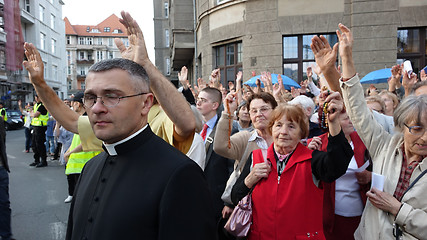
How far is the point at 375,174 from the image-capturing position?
7.22 ft

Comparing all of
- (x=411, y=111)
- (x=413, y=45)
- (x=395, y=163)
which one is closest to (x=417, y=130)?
(x=411, y=111)

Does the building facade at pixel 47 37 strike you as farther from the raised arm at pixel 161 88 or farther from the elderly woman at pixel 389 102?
the raised arm at pixel 161 88

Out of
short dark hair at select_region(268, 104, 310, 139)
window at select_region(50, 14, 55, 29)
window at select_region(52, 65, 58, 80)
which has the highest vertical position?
window at select_region(50, 14, 55, 29)

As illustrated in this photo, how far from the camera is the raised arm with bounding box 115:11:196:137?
2.02 meters

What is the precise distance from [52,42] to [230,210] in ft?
166

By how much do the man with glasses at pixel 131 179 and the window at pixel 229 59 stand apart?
1241 centimetres

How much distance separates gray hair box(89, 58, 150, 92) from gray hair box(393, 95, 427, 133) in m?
1.74

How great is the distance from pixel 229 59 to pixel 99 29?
9193 cm

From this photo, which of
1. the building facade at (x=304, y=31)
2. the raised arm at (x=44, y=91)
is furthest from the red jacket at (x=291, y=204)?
the building facade at (x=304, y=31)

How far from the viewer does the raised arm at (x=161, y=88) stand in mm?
2020

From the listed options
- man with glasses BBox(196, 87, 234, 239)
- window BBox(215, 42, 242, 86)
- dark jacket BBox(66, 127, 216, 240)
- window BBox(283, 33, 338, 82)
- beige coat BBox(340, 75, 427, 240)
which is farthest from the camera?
window BBox(215, 42, 242, 86)

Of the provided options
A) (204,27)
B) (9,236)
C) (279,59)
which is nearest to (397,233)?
(9,236)

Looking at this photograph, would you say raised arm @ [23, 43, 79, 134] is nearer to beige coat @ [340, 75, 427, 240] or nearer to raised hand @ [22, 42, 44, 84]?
raised hand @ [22, 42, 44, 84]

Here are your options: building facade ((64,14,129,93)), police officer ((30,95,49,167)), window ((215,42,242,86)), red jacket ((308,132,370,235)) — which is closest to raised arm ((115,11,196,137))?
red jacket ((308,132,370,235))
